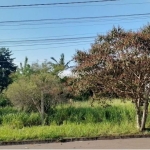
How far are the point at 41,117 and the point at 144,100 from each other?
419cm

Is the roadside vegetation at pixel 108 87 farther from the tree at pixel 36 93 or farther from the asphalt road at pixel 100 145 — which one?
the tree at pixel 36 93

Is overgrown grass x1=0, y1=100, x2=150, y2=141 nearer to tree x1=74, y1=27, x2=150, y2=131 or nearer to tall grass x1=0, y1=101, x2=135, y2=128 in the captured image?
tall grass x1=0, y1=101, x2=135, y2=128

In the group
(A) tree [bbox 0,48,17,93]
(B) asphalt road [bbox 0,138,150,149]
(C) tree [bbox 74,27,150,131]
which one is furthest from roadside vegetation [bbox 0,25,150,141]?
(A) tree [bbox 0,48,17,93]

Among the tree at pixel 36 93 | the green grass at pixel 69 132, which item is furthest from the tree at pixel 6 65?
the green grass at pixel 69 132

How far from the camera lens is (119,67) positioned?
8.39 meters

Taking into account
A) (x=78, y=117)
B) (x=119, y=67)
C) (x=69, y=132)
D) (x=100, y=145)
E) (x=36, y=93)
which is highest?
(x=119, y=67)

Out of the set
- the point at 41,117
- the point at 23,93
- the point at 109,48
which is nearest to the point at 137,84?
the point at 109,48

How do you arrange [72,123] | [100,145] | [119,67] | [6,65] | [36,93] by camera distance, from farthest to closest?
[6,65], [36,93], [72,123], [119,67], [100,145]

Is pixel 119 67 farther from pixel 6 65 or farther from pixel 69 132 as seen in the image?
pixel 6 65

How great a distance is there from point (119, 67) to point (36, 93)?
15.8 feet

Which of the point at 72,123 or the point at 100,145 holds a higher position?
the point at 72,123

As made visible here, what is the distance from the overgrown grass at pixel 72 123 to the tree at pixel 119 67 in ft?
3.38

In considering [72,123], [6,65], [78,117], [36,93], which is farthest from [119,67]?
[6,65]

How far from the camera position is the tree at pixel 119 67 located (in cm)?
825
